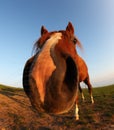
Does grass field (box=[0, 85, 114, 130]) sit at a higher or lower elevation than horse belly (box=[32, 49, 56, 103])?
lower

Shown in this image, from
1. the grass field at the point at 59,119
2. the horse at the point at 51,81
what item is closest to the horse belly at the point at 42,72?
the horse at the point at 51,81

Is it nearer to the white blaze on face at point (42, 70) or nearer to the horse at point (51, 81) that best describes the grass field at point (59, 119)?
the horse at point (51, 81)

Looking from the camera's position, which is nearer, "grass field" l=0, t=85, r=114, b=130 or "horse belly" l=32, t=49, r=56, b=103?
"horse belly" l=32, t=49, r=56, b=103

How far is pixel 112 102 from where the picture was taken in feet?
33.9

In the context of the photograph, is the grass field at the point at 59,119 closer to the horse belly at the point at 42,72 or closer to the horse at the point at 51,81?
the horse at the point at 51,81

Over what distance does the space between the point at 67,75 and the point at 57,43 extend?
1.98ft

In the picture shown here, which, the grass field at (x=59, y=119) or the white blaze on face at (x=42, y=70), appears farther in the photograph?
the grass field at (x=59, y=119)

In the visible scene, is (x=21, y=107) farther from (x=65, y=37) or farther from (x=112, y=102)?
(x=65, y=37)

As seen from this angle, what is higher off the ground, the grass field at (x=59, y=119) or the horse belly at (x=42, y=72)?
the horse belly at (x=42, y=72)

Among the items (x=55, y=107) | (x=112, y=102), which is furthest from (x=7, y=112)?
(x=55, y=107)

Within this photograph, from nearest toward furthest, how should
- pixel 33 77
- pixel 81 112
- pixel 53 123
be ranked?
pixel 33 77 < pixel 53 123 < pixel 81 112

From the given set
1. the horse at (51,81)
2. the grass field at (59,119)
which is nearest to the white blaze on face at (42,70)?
the horse at (51,81)

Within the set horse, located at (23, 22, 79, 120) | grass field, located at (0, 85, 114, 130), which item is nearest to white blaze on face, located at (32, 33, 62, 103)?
horse, located at (23, 22, 79, 120)

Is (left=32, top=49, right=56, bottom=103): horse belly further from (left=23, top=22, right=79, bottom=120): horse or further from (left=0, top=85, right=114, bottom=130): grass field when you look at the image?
(left=0, top=85, right=114, bottom=130): grass field
